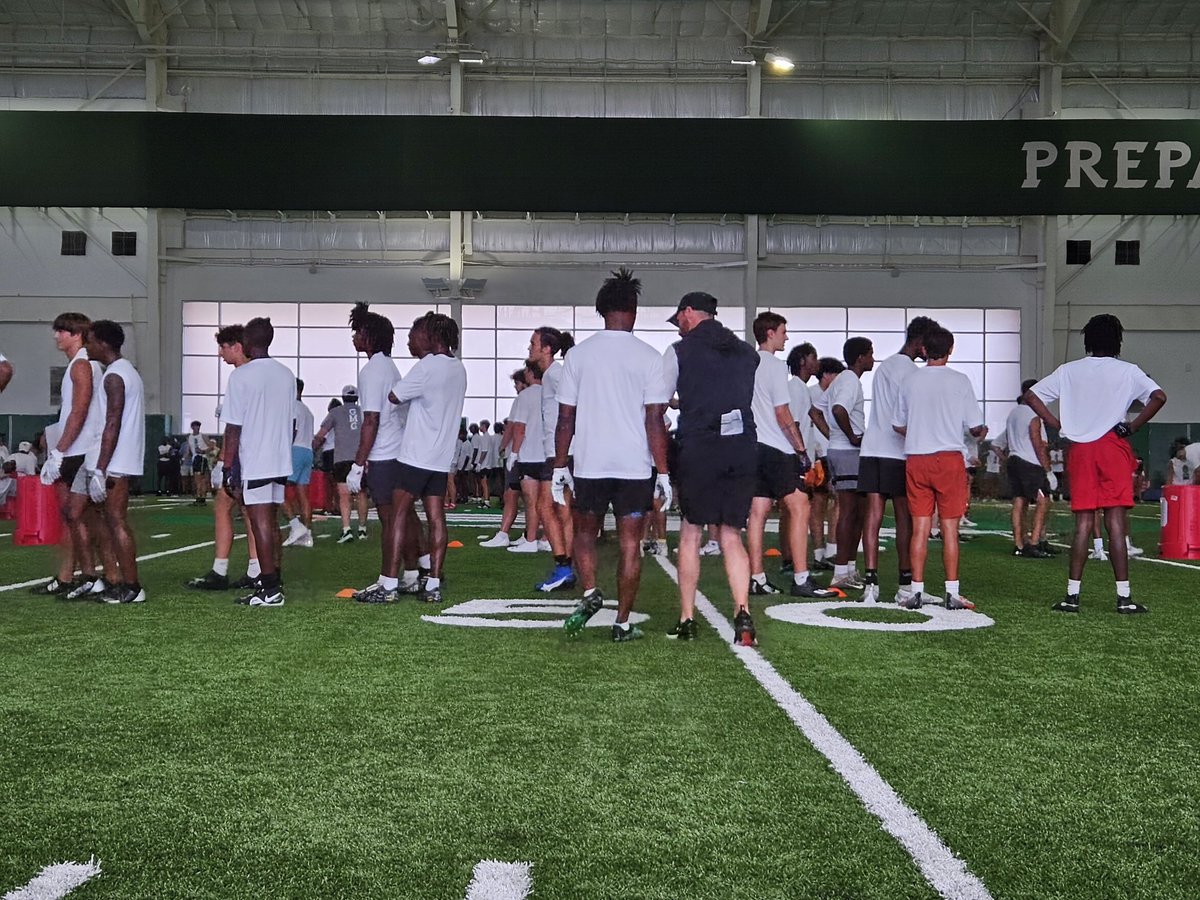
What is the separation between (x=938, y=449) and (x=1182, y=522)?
5.28 metres

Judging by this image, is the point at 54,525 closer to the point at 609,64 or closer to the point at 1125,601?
the point at 1125,601

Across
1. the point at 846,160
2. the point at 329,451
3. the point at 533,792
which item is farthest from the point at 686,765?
the point at 329,451

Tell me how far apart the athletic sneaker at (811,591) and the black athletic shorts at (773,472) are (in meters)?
0.89

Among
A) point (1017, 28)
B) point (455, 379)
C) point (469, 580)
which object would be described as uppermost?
point (1017, 28)

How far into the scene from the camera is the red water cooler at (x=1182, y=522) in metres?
12.1

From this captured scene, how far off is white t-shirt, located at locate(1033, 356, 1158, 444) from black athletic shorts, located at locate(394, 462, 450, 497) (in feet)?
13.5

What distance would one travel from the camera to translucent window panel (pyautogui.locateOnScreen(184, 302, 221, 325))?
34.0m

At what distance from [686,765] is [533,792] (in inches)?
23.0

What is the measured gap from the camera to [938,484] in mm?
8320

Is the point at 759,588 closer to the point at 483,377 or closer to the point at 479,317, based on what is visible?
the point at 483,377

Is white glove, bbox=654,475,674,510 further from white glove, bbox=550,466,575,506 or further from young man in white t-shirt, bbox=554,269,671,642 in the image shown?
white glove, bbox=550,466,575,506

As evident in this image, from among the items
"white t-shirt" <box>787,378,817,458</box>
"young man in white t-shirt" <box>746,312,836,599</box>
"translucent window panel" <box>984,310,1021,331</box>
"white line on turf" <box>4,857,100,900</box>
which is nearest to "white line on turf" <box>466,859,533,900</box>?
"white line on turf" <box>4,857,100,900</box>

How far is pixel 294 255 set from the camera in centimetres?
3419

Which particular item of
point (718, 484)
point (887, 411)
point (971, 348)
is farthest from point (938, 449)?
point (971, 348)
